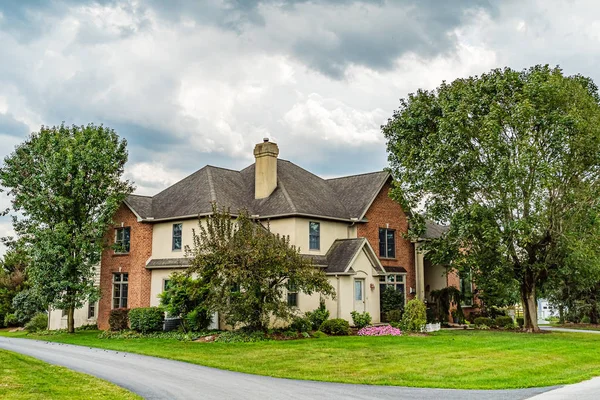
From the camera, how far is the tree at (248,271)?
24.0m

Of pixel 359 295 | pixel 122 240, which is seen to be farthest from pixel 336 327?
pixel 122 240

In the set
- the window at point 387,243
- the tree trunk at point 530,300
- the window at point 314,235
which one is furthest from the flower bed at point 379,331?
the tree trunk at point 530,300

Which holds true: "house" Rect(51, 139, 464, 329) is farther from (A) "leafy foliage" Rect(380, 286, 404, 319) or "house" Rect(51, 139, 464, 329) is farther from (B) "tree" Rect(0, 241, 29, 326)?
(B) "tree" Rect(0, 241, 29, 326)

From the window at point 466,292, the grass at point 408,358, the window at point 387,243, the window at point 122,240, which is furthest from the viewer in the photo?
the window at point 466,292

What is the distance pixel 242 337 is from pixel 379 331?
6.73 m

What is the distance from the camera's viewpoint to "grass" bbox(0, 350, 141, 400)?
12.1 m

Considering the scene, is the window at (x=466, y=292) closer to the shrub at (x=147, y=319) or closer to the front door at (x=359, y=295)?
the front door at (x=359, y=295)

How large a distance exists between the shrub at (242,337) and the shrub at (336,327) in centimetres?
367

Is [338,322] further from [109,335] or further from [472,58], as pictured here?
[472,58]

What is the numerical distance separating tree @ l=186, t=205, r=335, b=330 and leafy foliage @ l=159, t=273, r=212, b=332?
1645mm

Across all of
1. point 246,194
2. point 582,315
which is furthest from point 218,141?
point 582,315

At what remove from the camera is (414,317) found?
28031 mm

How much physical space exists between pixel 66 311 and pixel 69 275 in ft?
11.6

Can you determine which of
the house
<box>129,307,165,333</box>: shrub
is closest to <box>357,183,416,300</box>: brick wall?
the house
